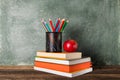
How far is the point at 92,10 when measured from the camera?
1188 millimetres

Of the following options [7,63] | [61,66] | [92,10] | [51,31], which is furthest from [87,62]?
[7,63]

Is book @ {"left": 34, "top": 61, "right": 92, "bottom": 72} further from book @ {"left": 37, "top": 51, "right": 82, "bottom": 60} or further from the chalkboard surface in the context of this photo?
the chalkboard surface

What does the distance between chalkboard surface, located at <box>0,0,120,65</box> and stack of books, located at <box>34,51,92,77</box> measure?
24 cm

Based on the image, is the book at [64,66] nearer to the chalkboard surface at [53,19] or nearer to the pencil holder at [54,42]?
the pencil holder at [54,42]

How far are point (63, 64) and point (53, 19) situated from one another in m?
0.44

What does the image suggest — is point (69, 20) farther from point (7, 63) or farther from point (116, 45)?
point (7, 63)

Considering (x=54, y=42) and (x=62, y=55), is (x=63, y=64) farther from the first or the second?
(x=54, y=42)

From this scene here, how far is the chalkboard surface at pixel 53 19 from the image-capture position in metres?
1.18

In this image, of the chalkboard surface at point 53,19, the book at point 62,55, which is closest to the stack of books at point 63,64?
the book at point 62,55

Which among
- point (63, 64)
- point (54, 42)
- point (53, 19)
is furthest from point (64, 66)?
Answer: point (53, 19)

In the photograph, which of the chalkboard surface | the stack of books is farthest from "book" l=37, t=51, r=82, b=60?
the chalkboard surface

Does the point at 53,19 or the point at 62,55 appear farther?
the point at 53,19

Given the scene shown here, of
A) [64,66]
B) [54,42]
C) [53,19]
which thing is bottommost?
[64,66]

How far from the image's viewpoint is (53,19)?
1.19 m
